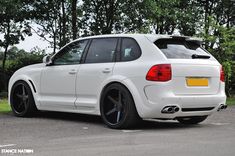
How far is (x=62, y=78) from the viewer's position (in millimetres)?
8961

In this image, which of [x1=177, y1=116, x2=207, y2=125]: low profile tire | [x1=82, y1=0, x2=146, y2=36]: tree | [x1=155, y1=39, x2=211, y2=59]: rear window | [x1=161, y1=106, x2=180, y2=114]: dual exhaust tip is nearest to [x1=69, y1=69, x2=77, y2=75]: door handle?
[x1=155, y1=39, x2=211, y2=59]: rear window

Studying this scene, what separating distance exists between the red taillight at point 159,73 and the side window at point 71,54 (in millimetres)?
1822

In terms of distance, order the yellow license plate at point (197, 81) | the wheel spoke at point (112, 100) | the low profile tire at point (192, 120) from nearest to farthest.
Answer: the yellow license plate at point (197, 81) < the wheel spoke at point (112, 100) < the low profile tire at point (192, 120)

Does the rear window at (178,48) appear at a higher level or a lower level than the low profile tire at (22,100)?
higher

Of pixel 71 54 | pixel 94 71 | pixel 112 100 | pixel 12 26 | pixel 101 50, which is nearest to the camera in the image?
pixel 112 100

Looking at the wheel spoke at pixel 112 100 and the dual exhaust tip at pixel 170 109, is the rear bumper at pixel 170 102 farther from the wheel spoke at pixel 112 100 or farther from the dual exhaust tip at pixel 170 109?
the wheel spoke at pixel 112 100

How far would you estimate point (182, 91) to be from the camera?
7.67m

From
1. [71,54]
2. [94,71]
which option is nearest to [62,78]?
[71,54]

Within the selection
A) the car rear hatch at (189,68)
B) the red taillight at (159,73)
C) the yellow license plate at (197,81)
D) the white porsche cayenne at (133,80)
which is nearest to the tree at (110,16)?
the white porsche cayenne at (133,80)

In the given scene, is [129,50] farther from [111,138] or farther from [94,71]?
[111,138]

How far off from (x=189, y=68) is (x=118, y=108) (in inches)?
52.6

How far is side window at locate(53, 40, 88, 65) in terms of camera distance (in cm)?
894

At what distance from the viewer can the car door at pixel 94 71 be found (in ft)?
27.0

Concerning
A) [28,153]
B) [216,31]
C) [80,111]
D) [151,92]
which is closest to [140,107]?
[151,92]
